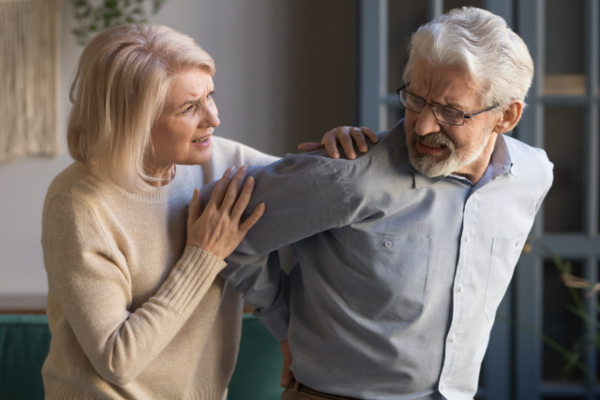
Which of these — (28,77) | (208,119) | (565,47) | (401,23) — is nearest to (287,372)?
(208,119)

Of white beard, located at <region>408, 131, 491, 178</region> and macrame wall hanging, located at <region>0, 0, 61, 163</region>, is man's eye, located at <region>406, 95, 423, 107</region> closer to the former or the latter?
white beard, located at <region>408, 131, 491, 178</region>

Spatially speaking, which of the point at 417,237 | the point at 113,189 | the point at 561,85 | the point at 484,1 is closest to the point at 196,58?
the point at 113,189

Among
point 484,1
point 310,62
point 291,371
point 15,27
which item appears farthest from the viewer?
point 310,62

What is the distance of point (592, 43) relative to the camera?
6.82ft

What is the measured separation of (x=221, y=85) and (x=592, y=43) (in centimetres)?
170

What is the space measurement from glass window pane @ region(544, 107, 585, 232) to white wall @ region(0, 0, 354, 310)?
96 centimetres

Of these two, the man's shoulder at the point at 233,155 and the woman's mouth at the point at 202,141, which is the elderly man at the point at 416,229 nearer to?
the woman's mouth at the point at 202,141

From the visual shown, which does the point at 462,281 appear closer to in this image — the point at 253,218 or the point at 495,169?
the point at 495,169

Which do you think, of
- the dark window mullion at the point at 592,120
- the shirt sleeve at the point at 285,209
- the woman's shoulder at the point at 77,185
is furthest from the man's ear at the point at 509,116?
the dark window mullion at the point at 592,120

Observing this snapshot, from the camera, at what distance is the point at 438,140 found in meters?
0.98

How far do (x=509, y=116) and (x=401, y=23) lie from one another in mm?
1189

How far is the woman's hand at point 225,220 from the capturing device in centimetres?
107

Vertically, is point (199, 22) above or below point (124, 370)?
above

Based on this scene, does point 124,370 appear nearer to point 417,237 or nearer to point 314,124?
point 417,237
